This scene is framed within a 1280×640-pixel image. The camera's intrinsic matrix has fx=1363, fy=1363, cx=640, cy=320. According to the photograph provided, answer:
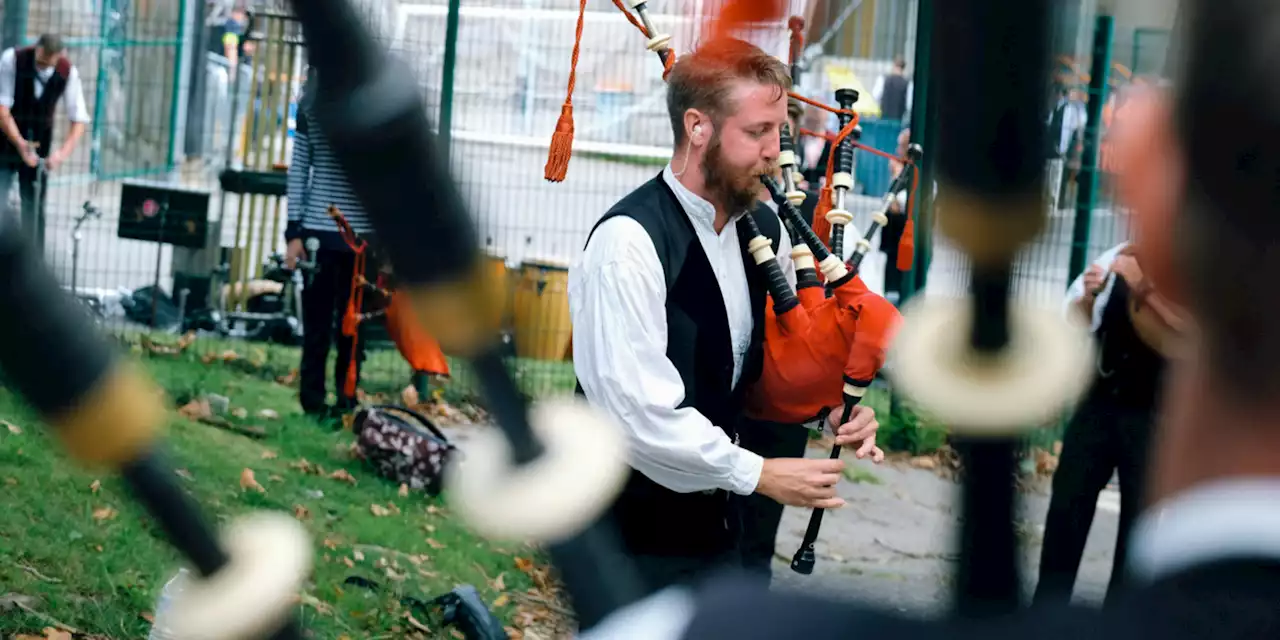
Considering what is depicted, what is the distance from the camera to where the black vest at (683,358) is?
278 centimetres

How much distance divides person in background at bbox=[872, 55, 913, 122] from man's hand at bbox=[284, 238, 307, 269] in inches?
159

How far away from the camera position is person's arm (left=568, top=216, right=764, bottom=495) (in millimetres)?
2592

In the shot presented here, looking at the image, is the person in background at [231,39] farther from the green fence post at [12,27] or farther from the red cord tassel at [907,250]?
the red cord tassel at [907,250]

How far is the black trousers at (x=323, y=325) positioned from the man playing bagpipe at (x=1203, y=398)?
6.23 m

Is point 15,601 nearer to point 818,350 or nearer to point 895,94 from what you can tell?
point 818,350

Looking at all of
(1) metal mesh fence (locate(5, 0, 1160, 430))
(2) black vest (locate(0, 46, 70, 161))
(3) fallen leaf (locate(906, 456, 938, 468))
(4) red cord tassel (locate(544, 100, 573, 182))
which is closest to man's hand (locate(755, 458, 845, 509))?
(4) red cord tassel (locate(544, 100, 573, 182))

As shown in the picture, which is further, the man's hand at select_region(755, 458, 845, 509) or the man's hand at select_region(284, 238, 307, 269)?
the man's hand at select_region(284, 238, 307, 269)

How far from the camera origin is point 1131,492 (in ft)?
13.5

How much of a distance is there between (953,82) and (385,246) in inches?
9.5

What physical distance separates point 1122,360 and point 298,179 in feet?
13.1

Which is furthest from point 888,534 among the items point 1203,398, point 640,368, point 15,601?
point 1203,398

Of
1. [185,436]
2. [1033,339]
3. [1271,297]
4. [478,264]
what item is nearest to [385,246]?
[478,264]

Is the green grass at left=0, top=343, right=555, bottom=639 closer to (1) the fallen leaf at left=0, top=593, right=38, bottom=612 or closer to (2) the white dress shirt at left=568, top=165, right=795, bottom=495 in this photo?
(1) the fallen leaf at left=0, top=593, right=38, bottom=612

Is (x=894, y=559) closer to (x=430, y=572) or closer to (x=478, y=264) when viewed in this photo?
(x=430, y=572)
